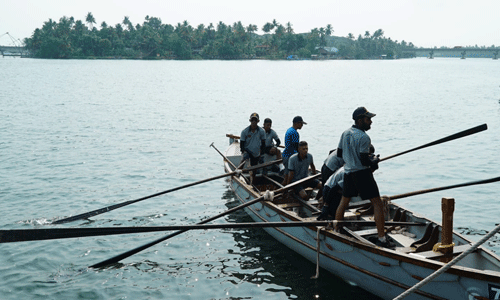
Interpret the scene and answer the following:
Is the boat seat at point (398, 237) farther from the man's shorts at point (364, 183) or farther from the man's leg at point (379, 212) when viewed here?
the man's shorts at point (364, 183)

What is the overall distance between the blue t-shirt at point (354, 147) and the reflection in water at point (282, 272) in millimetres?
2673

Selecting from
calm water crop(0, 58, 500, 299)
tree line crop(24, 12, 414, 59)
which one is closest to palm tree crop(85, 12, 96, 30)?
tree line crop(24, 12, 414, 59)

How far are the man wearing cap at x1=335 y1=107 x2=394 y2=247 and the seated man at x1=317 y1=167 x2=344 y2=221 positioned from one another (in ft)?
2.13

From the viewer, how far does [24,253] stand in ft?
37.2

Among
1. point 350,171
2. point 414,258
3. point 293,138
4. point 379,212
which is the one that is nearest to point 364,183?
point 350,171

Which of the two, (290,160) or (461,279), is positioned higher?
(290,160)

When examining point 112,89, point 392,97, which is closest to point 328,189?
point 392,97

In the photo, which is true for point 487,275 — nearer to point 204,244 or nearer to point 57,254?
point 204,244

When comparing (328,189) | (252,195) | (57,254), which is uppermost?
(328,189)

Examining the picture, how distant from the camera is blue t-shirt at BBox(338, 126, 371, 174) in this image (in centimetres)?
846

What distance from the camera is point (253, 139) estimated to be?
46.3ft

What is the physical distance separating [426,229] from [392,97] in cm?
4836

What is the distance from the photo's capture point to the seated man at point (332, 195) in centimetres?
956

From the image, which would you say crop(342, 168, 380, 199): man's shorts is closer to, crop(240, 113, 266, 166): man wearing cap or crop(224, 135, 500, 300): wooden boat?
crop(224, 135, 500, 300): wooden boat
